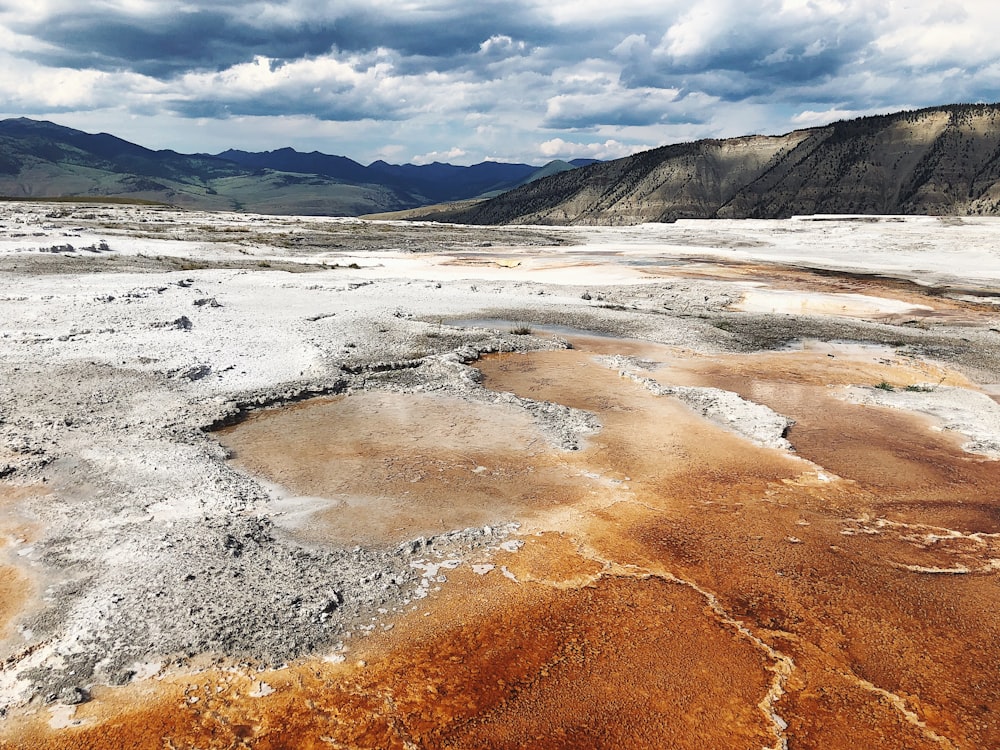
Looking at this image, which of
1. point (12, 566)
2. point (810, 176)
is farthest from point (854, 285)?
point (810, 176)

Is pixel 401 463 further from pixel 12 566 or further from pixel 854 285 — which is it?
pixel 854 285

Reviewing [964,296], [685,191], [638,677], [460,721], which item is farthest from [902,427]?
[685,191]

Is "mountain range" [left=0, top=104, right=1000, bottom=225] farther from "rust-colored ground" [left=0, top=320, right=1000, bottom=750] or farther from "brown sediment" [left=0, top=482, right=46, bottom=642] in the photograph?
"brown sediment" [left=0, top=482, right=46, bottom=642]

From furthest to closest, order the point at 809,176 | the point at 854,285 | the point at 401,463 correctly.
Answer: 1. the point at 809,176
2. the point at 854,285
3. the point at 401,463

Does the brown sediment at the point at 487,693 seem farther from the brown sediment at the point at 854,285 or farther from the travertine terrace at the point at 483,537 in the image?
the brown sediment at the point at 854,285

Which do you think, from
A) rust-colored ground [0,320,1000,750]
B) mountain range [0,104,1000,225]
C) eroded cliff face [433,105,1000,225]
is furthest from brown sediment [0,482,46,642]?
mountain range [0,104,1000,225]

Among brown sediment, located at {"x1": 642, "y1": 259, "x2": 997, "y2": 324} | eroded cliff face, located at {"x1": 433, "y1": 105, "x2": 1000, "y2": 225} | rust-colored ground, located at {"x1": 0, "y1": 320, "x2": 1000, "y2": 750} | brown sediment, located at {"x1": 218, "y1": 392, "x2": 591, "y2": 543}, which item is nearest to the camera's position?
rust-colored ground, located at {"x1": 0, "y1": 320, "x2": 1000, "y2": 750}
